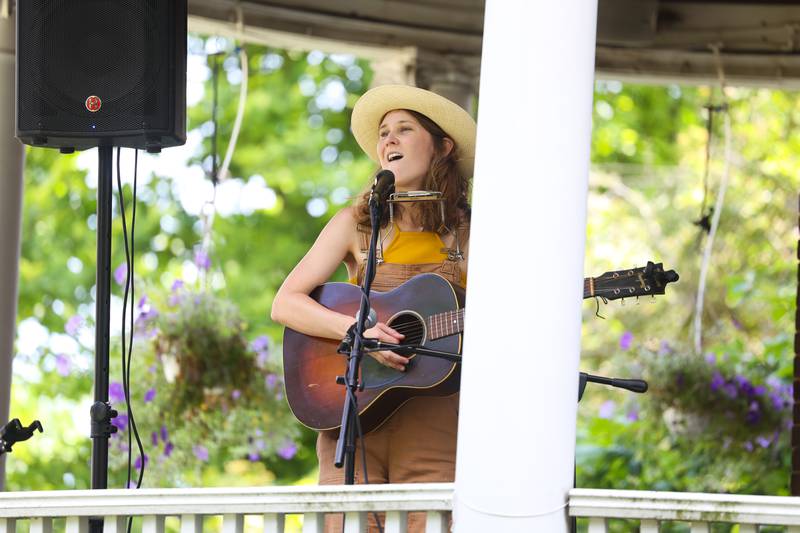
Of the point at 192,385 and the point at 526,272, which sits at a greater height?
the point at 526,272

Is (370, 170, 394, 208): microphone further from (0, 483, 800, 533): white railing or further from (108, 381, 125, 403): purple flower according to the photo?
(108, 381, 125, 403): purple flower

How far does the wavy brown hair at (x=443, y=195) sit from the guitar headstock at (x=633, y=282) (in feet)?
2.29

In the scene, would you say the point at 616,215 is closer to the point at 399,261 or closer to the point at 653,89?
the point at 653,89

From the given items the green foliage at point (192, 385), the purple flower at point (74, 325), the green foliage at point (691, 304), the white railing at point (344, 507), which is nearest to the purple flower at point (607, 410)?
the green foliage at point (691, 304)

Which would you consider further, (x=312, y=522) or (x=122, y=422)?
(x=122, y=422)

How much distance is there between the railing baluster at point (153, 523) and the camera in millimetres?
2611

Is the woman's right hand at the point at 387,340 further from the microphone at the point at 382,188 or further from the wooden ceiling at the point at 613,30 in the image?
the wooden ceiling at the point at 613,30

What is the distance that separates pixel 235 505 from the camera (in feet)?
8.25

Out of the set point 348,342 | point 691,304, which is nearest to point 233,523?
point 348,342

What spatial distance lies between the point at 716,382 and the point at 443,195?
239cm

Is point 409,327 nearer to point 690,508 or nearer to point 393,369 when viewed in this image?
point 393,369

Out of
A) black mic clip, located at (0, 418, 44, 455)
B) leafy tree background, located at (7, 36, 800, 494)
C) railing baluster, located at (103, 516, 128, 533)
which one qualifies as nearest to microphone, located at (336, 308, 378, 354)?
railing baluster, located at (103, 516, 128, 533)

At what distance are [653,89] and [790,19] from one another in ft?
19.5

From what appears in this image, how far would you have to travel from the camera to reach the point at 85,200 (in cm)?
980
